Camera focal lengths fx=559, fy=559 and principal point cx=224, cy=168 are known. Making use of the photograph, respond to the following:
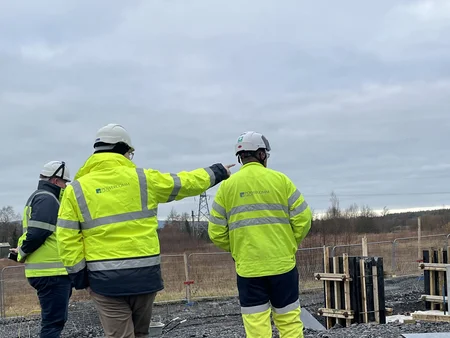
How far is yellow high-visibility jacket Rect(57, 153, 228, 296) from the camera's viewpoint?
166 inches

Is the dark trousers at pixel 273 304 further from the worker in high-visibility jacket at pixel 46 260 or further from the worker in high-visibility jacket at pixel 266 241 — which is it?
the worker in high-visibility jacket at pixel 46 260

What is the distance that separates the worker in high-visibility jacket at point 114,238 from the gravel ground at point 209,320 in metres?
4.39

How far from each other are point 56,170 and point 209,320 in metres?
8.56

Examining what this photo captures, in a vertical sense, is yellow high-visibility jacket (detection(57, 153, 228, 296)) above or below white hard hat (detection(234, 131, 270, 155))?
below

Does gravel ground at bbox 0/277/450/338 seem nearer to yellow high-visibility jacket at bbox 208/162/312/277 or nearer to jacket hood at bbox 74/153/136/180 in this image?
yellow high-visibility jacket at bbox 208/162/312/277

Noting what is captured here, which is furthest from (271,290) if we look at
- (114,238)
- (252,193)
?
(114,238)

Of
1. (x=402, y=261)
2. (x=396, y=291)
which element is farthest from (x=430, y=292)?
(x=402, y=261)

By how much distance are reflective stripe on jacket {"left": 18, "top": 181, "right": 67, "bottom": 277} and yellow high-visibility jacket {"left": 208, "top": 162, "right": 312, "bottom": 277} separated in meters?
1.98

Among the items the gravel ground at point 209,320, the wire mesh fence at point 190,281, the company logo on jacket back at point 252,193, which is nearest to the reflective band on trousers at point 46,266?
the company logo on jacket back at point 252,193

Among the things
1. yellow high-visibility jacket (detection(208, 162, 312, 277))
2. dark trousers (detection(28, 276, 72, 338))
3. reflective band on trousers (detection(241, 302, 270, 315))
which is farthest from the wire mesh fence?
yellow high-visibility jacket (detection(208, 162, 312, 277))

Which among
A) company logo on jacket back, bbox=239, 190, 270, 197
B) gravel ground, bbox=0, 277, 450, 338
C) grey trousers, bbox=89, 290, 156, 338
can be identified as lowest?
gravel ground, bbox=0, 277, 450, 338

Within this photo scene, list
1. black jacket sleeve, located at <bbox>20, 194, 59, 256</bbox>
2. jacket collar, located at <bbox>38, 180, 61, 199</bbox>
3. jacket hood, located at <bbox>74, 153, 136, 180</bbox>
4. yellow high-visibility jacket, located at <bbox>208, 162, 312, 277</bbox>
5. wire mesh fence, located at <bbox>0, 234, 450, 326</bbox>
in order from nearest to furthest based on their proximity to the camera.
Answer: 1. jacket hood, located at <bbox>74, 153, 136, 180</bbox>
2. yellow high-visibility jacket, located at <bbox>208, 162, 312, 277</bbox>
3. black jacket sleeve, located at <bbox>20, 194, 59, 256</bbox>
4. jacket collar, located at <bbox>38, 180, 61, 199</bbox>
5. wire mesh fence, located at <bbox>0, 234, 450, 326</bbox>

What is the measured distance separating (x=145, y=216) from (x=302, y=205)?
68.1 inches

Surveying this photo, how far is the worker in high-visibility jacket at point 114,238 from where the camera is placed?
4227 mm
